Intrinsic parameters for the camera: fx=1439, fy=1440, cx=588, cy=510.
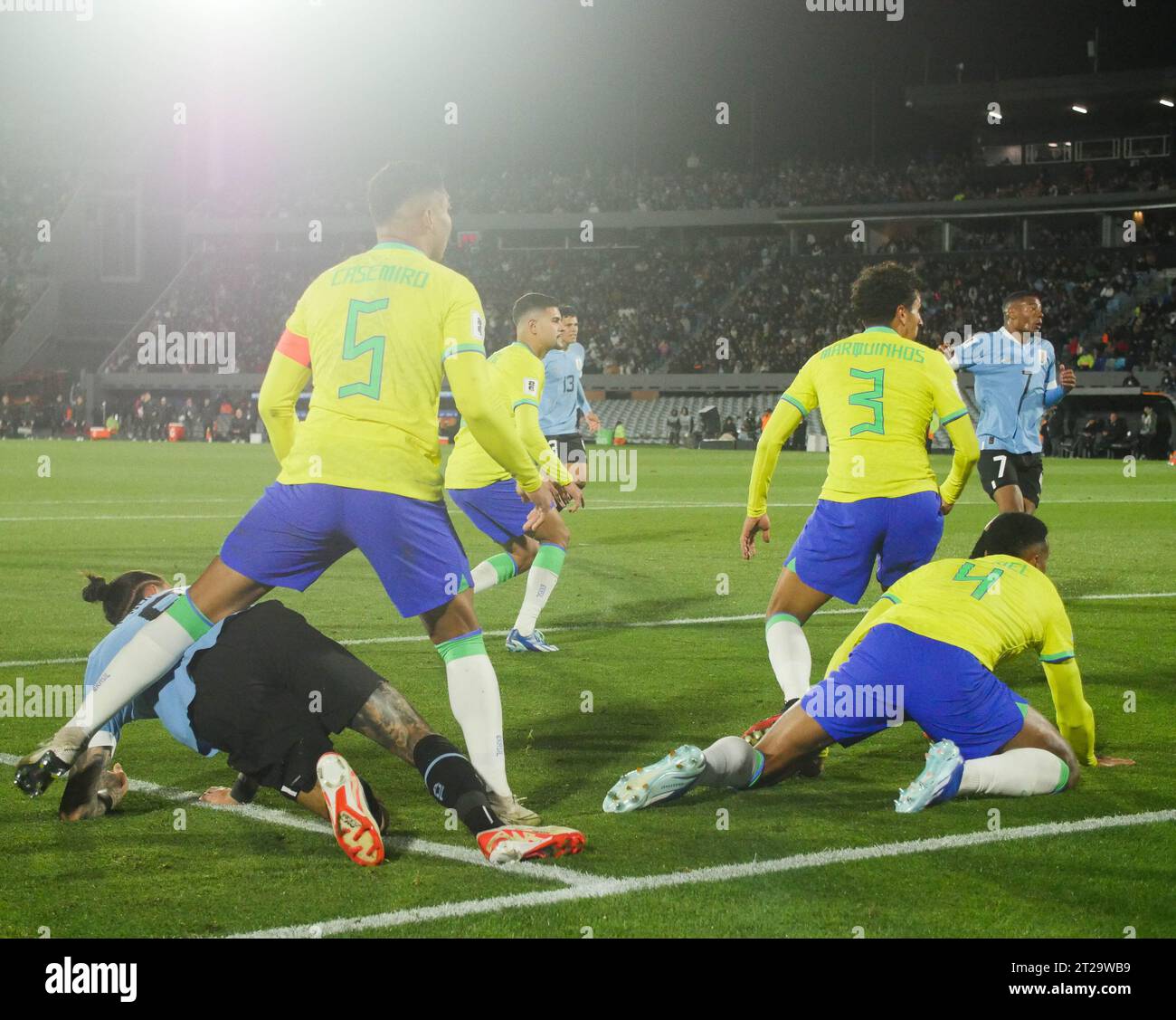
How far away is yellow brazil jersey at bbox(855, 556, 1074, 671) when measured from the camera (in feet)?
18.0

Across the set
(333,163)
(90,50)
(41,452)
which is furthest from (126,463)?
(333,163)

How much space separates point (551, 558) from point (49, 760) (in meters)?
5.27

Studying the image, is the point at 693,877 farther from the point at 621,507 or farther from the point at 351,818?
the point at 621,507

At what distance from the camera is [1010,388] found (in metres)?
12.1

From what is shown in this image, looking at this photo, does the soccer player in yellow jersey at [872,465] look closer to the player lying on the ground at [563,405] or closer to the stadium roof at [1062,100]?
the player lying on the ground at [563,405]

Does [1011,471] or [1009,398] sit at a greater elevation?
[1009,398]

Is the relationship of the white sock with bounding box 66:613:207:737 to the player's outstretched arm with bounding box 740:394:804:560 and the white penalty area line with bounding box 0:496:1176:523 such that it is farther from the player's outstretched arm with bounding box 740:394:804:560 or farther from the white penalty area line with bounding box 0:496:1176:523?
the white penalty area line with bounding box 0:496:1176:523

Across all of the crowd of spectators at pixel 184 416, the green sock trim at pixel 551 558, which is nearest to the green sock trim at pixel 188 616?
the green sock trim at pixel 551 558

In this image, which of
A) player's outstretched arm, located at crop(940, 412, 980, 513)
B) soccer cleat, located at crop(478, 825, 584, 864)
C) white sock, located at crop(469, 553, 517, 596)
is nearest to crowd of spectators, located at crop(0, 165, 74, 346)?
white sock, located at crop(469, 553, 517, 596)

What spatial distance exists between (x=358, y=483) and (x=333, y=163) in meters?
65.8

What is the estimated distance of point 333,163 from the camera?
67.8 meters

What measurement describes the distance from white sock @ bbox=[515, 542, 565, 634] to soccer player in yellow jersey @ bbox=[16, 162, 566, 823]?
439 centimetres

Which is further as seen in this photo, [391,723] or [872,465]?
[872,465]

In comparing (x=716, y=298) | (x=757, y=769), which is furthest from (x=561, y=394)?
(x=716, y=298)
